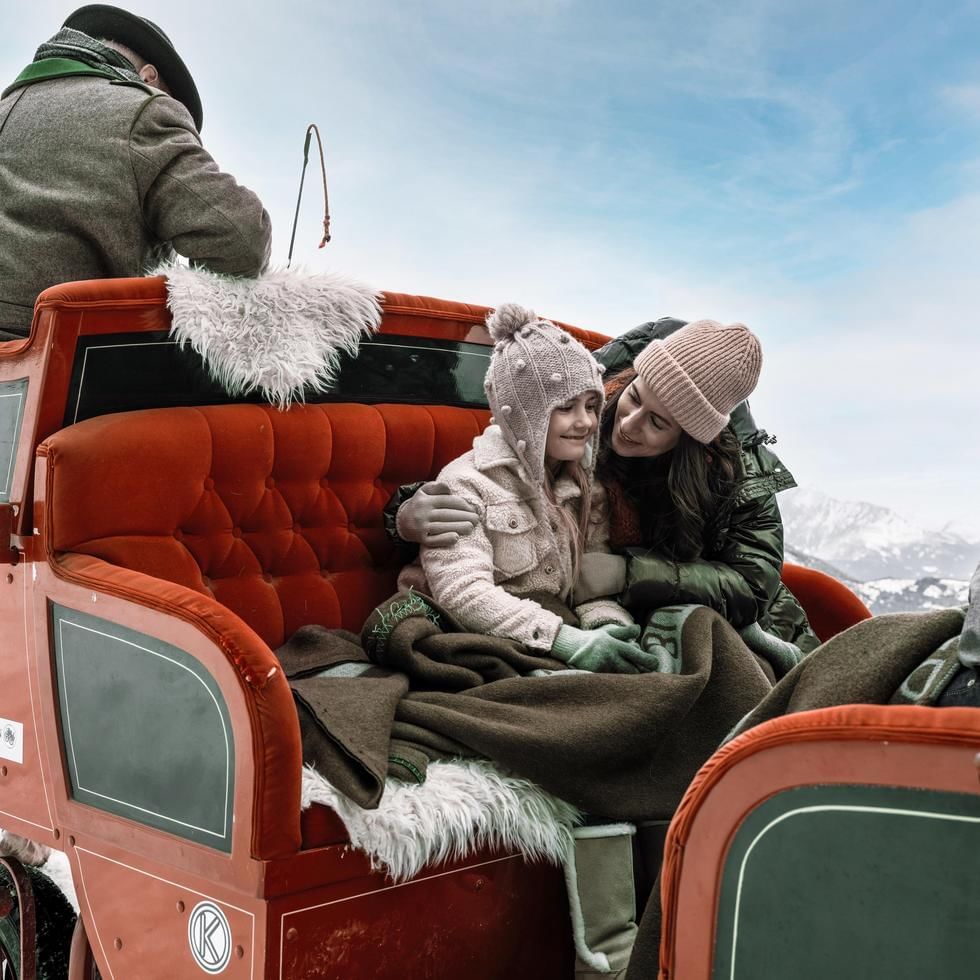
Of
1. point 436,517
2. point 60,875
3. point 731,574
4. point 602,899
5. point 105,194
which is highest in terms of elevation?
point 105,194

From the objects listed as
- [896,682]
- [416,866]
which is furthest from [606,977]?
[896,682]

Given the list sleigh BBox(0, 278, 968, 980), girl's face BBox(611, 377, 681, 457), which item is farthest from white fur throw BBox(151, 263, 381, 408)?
girl's face BBox(611, 377, 681, 457)

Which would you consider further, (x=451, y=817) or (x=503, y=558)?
(x=503, y=558)

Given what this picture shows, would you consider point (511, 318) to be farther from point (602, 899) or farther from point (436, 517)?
point (602, 899)

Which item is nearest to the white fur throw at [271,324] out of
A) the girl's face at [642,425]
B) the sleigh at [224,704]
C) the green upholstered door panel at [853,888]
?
the sleigh at [224,704]

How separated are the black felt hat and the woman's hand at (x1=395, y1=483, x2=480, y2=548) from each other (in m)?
1.13

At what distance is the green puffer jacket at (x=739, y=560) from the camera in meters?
2.04

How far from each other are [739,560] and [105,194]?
4.59ft

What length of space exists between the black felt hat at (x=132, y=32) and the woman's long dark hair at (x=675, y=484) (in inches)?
47.7

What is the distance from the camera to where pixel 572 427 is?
6.68ft

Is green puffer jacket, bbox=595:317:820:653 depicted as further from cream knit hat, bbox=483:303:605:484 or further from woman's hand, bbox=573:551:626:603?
cream knit hat, bbox=483:303:605:484

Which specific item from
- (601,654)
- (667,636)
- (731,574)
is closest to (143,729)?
(601,654)

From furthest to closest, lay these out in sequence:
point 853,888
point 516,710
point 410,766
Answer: point 516,710, point 410,766, point 853,888

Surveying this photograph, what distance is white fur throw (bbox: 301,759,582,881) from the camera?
1.45 m
